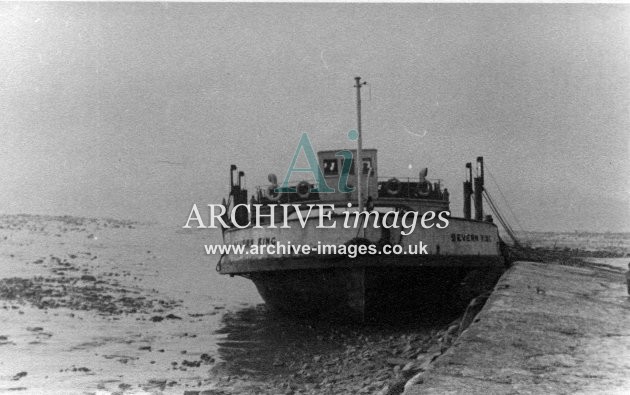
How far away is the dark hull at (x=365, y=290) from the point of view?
37.6ft

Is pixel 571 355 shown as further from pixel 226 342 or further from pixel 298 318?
pixel 298 318

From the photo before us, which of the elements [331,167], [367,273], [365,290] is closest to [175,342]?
[365,290]

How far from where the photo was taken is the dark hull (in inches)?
451

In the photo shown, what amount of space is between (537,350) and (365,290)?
5.51 meters

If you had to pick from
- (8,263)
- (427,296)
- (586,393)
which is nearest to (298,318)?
(427,296)

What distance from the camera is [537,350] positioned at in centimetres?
596

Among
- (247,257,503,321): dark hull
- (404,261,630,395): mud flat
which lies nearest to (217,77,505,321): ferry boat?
(247,257,503,321): dark hull

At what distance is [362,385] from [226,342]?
4.47 meters

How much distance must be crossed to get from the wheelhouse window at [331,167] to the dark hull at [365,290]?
343 cm

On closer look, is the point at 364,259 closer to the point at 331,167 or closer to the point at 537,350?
the point at 331,167

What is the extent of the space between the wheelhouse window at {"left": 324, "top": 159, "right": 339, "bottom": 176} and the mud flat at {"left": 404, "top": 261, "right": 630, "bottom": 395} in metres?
6.24

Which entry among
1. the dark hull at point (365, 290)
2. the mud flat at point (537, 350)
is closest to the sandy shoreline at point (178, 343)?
the dark hull at point (365, 290)

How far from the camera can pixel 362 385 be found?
6.96 metres

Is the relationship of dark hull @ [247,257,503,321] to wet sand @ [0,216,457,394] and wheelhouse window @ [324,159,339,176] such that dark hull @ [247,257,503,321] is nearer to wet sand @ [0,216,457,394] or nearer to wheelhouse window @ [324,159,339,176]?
wet sand @ [0,216,457,394]
